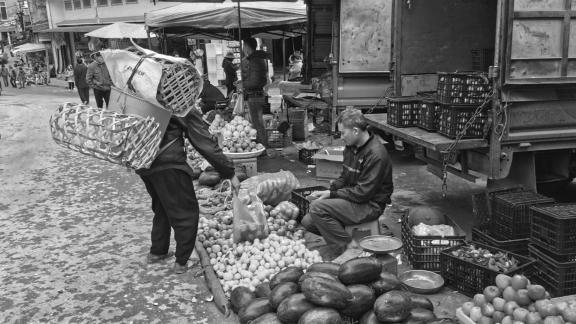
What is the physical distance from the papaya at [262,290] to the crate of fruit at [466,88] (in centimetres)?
269

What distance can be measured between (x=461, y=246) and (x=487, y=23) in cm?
437

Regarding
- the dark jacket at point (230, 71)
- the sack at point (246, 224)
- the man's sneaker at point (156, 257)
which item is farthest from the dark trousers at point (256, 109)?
the man's sneaker at point (156, 257)

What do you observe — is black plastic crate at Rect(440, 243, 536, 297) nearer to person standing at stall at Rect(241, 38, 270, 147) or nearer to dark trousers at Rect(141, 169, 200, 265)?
dark trousers at Rect(141, 169, 200, 265)

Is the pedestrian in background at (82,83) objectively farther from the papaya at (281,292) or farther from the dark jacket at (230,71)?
the papaya at (281,292)

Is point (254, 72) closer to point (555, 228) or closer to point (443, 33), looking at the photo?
point (443, 33)

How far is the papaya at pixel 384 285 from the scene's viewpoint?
3.57 meters

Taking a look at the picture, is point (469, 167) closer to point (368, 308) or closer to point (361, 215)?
point (361, 215)

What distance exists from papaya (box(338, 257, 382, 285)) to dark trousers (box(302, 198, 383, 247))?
1163mm

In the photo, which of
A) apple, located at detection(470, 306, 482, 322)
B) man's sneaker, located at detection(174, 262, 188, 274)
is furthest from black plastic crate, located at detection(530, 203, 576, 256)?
man's sneaker, located at detection(174, 262, 188, 274)

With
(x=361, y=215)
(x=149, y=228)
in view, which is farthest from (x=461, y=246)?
(x=149, y=228)

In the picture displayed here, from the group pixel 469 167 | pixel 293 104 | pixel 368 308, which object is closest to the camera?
pixel 368 308

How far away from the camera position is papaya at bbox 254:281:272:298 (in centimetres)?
407

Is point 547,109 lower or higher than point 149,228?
higher

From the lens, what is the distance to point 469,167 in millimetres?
5578
